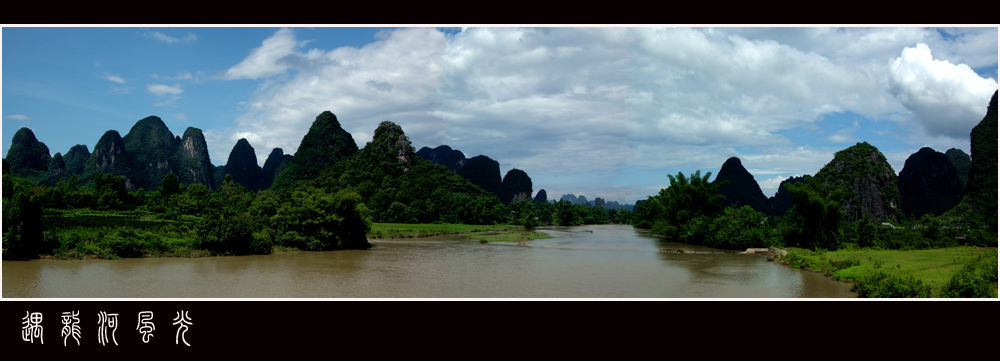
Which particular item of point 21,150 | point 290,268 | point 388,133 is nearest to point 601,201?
point 388,133

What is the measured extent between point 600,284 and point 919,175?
49617 millimetres

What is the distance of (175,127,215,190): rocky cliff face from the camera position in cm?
6738

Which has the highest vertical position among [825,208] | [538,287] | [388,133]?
[388,133]

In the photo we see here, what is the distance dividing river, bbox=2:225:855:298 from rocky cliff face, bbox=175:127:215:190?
60342mm

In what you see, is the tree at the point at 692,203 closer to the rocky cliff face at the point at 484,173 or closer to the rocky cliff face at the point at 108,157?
the rocky cliff face at the point at 108,157

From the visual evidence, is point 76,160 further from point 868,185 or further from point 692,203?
point 868,185

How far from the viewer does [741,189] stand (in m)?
70.9

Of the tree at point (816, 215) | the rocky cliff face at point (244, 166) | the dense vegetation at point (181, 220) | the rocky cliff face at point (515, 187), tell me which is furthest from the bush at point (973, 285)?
the rocky cliff face at point (244, 166)

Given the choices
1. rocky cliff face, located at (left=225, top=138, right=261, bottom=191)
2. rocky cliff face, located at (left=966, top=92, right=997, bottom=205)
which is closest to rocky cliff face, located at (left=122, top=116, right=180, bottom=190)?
rocky cliff face, located at (left=225, top=138, right=261, bottom=191)

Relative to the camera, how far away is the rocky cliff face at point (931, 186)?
42.4 m

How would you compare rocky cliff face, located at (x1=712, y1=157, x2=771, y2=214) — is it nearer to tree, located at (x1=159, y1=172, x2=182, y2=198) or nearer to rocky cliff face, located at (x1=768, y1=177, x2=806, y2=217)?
rocky cliff face, located at (x1=768, y1=177, x2=806, y2=217)

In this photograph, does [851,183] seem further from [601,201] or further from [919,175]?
[601,201]

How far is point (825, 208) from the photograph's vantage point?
1758cm

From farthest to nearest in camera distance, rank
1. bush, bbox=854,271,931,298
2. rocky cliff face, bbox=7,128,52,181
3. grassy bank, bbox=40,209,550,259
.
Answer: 1. rocky cliff face, bbox=7,128,52,181
2. grassy bank, bbox=40,209,550,259
3. bush, bbox=854,271,931,298
